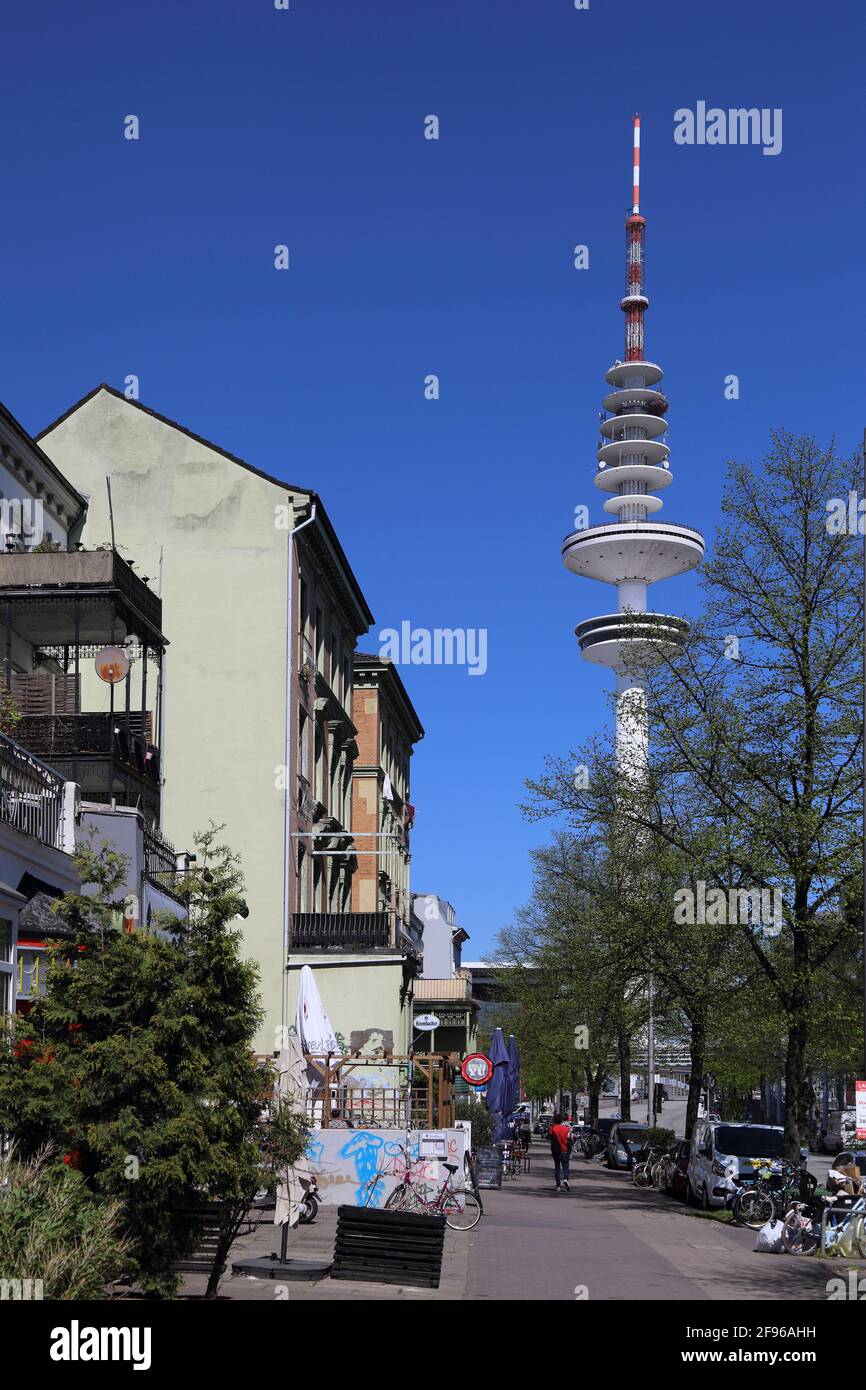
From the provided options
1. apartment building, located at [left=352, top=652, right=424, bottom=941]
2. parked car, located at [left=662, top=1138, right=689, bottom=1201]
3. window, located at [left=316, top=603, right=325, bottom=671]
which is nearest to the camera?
parked car, located at [left=662, top=1138, right=689, bottom=1201]

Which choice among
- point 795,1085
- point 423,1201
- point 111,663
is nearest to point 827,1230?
point 423,1201

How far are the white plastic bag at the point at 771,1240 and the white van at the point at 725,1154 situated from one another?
765cm

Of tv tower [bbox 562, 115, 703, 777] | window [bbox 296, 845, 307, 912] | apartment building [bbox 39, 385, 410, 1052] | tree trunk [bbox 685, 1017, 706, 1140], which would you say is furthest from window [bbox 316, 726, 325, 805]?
tv tower [bbox 562, 115, 703, 777]

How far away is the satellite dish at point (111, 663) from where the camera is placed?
27.0 metres

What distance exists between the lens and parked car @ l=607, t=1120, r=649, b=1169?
1914 inches

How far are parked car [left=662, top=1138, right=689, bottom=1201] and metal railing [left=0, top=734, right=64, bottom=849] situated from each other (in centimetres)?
1929

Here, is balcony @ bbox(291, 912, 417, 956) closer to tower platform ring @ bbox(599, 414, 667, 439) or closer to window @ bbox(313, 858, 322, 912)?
window @ bbox(313, 858, 322, 912)

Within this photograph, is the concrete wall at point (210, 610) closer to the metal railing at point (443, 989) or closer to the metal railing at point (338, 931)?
the metal railing at point (338, 931)

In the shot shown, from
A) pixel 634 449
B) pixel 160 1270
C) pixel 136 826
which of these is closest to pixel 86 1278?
pixel 160 1270

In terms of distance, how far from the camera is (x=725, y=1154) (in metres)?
30.6

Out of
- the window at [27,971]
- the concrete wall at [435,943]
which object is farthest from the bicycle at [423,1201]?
the concrete wall at [435,943]
